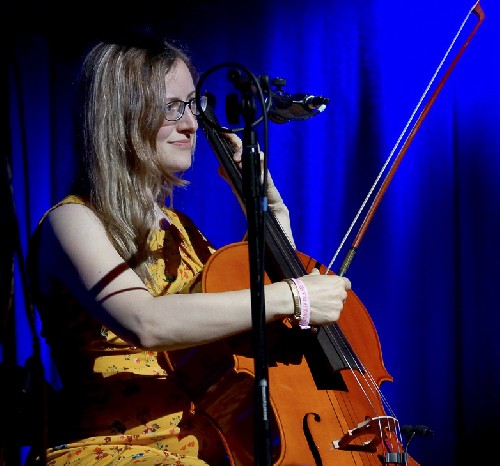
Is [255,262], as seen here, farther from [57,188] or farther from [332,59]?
[57,188]

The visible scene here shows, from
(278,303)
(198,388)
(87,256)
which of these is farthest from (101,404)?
(278,303)

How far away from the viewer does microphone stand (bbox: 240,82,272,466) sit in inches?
44.7

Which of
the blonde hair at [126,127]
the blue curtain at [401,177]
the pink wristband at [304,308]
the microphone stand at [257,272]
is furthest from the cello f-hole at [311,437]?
the blue curtain at [401,177]

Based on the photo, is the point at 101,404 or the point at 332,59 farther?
the point at 332,59

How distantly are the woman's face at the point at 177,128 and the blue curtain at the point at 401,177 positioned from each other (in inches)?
29.0


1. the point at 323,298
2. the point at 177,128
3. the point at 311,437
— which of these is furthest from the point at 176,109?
the point at 311,437

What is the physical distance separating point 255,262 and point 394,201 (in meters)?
1.37

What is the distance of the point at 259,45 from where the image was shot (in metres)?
2.59

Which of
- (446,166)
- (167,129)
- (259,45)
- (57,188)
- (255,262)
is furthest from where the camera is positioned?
(57,188)

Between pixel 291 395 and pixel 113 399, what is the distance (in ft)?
1.28

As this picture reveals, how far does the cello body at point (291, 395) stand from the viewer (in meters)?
1.41

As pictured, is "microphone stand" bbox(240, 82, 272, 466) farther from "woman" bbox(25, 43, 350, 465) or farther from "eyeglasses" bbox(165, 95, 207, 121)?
"eyeglasses" bbox(165, 95, 207, 121)

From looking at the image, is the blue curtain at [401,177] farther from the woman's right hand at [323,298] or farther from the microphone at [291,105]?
the microphone at [291,105]

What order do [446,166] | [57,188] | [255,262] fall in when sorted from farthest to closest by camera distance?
[57,188] → [446,166] → [255,262]
